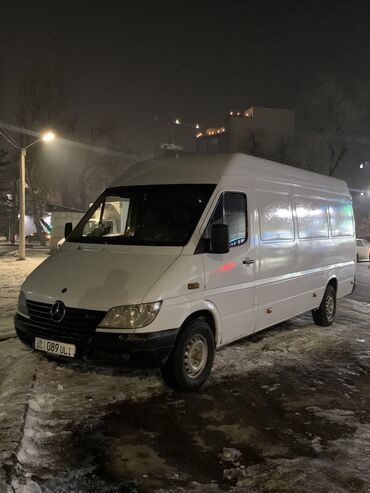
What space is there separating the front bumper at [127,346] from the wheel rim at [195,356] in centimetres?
41

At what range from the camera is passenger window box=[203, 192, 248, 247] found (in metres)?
5.57

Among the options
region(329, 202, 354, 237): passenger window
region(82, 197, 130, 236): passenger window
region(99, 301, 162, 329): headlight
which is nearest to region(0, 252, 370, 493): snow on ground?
region(99, 301, 162, 329): headlight

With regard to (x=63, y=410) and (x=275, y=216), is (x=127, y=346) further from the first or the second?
(x=275, y=216)

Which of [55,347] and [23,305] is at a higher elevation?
[23,305]

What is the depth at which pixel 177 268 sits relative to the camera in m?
4.89

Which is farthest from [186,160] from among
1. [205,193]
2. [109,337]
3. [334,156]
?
[334,156]

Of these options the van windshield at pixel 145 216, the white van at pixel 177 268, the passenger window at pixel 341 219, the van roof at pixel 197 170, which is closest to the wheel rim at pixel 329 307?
the passenger window at pixel 341 219

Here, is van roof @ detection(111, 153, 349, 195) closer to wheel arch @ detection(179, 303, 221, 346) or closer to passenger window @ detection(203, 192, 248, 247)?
passenger window @ detection(203, 192, 248, 247)

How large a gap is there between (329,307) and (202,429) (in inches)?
202

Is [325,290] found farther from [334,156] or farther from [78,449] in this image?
[334,156]

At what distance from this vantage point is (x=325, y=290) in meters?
8.57

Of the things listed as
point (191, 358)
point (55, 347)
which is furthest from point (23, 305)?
point (191, 358)

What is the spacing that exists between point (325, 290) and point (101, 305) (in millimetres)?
5132

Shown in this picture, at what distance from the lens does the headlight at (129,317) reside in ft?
15.0
